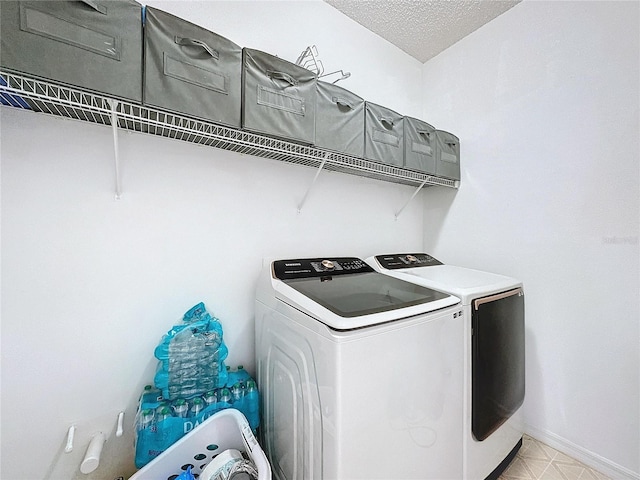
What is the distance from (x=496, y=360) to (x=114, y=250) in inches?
77.5

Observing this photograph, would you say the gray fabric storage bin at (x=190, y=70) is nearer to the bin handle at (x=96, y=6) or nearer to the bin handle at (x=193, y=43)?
the bin handle at (x=193, y=43)

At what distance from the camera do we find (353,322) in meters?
0.93

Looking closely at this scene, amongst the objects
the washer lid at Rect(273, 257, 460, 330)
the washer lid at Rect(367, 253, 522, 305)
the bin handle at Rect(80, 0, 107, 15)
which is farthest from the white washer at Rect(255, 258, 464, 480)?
the bin handle at Rect(80, 0, 107, 15)

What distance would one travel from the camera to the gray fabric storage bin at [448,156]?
2092mm

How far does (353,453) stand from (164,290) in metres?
1.14

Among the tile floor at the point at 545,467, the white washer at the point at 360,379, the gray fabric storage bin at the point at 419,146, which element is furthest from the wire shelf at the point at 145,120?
the tile floor at the point at 545,467

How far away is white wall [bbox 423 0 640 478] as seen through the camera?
4.91 feet

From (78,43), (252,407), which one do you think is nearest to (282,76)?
(78,43)

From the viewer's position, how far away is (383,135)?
5.73 ft

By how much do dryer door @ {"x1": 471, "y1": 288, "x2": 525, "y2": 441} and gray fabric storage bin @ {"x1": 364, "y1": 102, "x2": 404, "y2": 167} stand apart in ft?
3.31

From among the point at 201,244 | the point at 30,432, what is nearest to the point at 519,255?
the point at 201,244

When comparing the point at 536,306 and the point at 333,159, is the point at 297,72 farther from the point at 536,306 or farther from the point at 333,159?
the point at 536,306

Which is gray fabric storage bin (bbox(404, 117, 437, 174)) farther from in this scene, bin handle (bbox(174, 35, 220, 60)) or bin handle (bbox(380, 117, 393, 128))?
bin handle (bbox(174, 35, 220, 60))

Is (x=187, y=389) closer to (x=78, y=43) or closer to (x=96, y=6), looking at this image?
(x=78, y=43)
